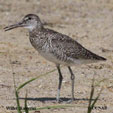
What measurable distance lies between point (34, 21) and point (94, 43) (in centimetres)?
492

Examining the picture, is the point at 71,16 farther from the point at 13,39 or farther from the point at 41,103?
the point at 41,103

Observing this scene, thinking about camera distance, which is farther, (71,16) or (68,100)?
(71,16)

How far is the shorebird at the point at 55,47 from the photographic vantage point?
977 centimetres

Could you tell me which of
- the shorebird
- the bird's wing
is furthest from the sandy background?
the bird's wing

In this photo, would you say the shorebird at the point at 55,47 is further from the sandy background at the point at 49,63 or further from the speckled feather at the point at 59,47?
the sandy background at the point at 49,63

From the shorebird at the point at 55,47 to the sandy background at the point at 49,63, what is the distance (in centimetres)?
66

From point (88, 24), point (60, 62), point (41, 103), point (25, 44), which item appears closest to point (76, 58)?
point (60, 62)

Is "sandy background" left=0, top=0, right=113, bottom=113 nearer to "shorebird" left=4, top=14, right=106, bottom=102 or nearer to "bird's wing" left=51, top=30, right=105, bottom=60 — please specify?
"shorebird" left=4, top=14, right=106, bottom=102

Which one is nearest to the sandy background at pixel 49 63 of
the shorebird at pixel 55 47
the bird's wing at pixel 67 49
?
the shorebird at pixel 55 47

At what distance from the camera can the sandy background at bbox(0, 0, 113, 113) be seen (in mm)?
10078

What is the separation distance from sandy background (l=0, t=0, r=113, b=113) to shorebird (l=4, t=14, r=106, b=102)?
664 mm

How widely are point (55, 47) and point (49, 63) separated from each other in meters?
2.90

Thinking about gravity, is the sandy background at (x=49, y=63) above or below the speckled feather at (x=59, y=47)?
below

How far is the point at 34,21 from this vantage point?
1039 centimetres
